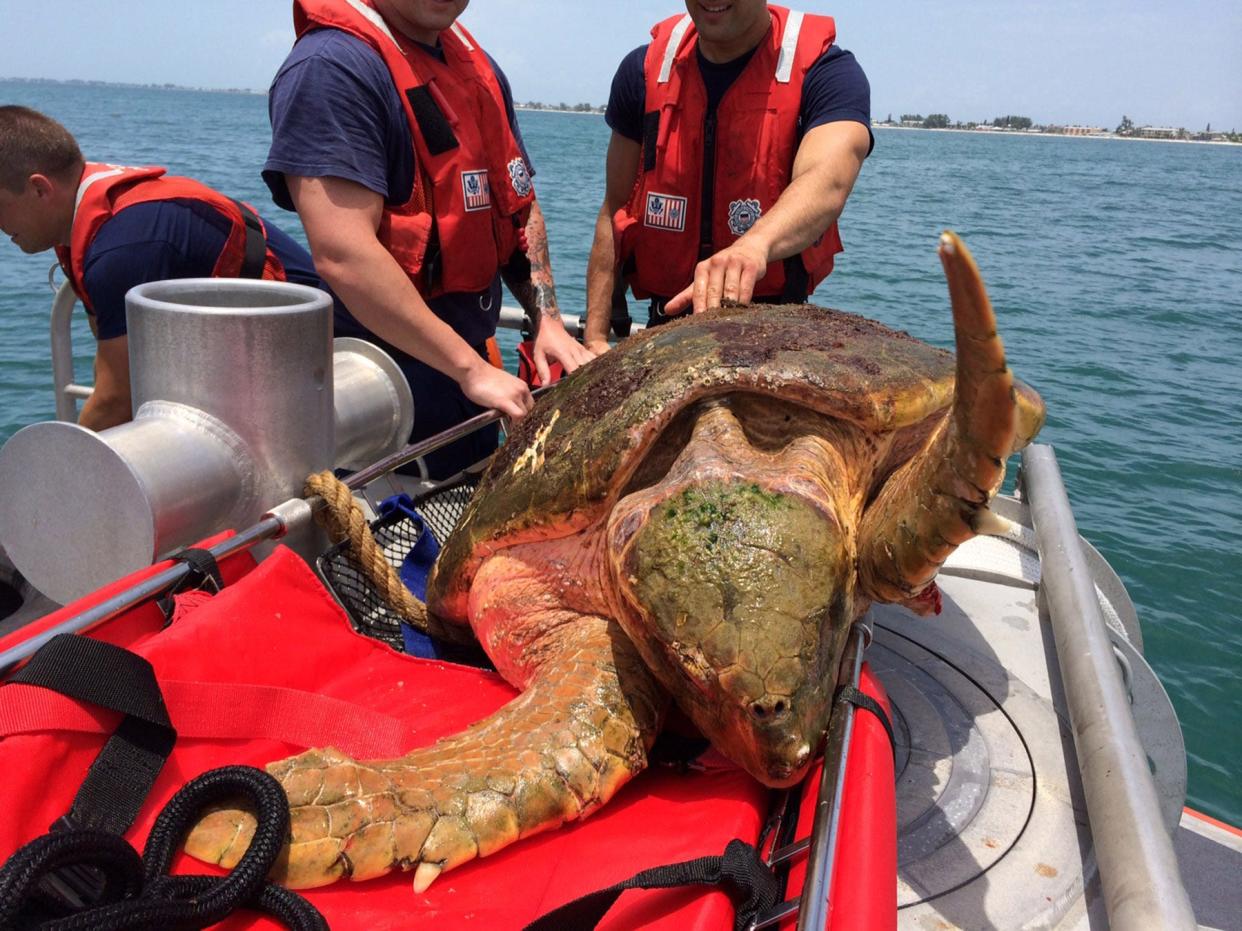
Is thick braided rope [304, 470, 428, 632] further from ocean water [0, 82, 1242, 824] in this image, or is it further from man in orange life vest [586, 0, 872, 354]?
ocean water [0, 82, 1242, 824]

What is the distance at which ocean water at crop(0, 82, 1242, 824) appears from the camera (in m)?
6.12

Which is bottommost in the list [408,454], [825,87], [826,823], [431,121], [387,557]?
[387,557]

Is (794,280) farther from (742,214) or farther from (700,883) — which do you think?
(700,883)

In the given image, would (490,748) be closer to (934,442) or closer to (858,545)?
(858,545)

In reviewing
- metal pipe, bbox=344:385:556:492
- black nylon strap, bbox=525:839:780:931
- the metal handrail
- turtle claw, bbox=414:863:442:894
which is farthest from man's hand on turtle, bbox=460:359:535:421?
the metal handrail

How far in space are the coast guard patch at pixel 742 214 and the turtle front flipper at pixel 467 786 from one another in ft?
7.08

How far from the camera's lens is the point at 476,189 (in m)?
3.18

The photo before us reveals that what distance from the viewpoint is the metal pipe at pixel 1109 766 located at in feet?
4.38

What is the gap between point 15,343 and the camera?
1253 centimetres

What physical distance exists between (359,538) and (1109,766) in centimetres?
175

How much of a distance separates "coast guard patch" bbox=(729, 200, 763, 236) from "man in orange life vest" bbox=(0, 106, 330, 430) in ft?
5.89

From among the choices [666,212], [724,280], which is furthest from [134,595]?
[666,212]

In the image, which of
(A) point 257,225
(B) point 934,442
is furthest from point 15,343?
(B) point 934,442

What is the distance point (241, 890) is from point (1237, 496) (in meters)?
9.40
